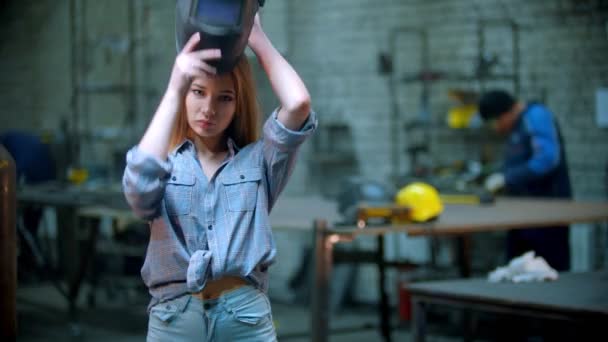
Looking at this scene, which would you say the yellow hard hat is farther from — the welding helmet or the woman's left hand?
the welding helmet

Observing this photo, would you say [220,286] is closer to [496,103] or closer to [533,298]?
[533,298]

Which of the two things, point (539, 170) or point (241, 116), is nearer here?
point (241, 116)

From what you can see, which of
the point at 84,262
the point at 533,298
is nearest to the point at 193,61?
the point at 533,298

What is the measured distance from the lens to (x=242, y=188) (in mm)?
1973

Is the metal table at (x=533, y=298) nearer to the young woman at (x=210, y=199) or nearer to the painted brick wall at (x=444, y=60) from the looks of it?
the young woman at (x=210, y=199)

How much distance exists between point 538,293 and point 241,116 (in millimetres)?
1540

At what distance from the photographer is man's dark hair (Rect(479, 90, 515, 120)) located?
5.39 meters

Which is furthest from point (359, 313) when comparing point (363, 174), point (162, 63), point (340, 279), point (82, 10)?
point (82, 10)

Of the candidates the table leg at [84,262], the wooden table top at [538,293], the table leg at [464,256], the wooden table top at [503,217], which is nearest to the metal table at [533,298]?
the wooden table top at [538,293]

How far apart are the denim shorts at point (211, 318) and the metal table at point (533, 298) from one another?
4.30 feet

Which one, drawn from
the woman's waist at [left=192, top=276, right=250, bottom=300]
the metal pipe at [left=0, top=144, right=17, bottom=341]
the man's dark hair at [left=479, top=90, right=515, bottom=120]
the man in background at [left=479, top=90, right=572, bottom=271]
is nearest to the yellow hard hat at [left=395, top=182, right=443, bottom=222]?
the man in background at [left=479, top=90, right=572, bottom=271]

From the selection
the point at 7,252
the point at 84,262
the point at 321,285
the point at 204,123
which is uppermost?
the point at 204,123

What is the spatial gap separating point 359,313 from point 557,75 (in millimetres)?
2101

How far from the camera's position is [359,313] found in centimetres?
692
